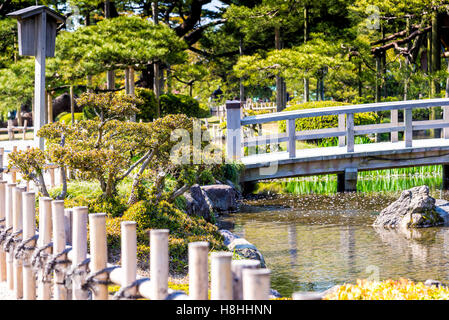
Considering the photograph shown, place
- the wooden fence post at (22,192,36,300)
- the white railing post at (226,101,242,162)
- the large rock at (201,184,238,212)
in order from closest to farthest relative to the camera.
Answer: the wooden fence post at (22,192,36,300) → the large rock at (201,184,238,212) → the white railing post at (226,101,242,162)

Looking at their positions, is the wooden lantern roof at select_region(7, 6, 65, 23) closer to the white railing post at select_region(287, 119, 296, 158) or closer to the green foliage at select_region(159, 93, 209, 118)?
the white railing post at select_region(287, 119, 296, 158)

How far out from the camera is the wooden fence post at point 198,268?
316cm

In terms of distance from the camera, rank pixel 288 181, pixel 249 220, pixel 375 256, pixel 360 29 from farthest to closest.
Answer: pixel 360 29, pixel 288 181, pixel 249 220, pixel 375 256

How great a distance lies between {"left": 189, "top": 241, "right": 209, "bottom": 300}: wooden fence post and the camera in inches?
124

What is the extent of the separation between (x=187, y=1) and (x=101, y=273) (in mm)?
22209

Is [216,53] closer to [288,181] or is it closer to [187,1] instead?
[187,1]

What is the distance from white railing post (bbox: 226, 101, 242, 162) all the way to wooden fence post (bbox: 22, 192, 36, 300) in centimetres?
959

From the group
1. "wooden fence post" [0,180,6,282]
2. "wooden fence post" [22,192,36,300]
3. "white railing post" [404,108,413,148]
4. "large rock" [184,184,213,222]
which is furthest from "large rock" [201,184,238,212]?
"wooden fence post" [22,192,36,300]

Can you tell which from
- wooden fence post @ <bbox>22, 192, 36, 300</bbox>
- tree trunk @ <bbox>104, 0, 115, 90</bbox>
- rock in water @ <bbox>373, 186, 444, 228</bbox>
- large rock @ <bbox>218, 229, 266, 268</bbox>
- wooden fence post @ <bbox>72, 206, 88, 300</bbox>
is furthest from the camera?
tree trunk @ <bbox>104, 0, 115, 90</bbox>

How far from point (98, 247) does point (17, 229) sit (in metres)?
1.62

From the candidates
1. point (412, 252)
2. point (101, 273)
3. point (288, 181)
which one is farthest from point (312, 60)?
point (101, 273)

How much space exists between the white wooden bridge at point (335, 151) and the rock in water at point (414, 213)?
389 centimetres

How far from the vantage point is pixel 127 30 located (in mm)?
18516

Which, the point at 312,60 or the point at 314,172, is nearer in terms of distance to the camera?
the point at 314,172
